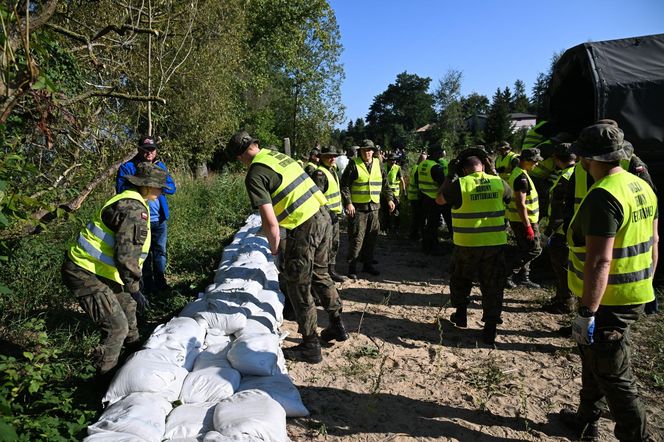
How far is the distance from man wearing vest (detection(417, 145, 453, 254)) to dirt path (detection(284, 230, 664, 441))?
2.16 meters

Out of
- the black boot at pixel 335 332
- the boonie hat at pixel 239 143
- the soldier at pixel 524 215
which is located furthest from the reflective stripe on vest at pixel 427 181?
the boonie hat at pixel 239 143

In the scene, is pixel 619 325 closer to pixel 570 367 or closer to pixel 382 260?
pixel 570 367

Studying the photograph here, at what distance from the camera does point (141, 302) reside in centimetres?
372

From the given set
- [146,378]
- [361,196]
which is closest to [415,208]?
[361,196]

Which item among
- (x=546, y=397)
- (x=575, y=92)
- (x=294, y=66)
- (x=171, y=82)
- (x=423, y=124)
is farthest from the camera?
(x=423, y=124)

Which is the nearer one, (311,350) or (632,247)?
(632,247)

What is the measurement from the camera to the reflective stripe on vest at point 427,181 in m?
6.89

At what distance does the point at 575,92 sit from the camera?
251 inches

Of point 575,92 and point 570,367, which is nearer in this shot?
point 570,367

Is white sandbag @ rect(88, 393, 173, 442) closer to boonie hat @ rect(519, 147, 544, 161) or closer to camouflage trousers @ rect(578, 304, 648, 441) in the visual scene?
camouflage trousers @ rect(578, 304, 648, 441)

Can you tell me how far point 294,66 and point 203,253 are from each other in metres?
20.3

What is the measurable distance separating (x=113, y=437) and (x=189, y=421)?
0.39 meters

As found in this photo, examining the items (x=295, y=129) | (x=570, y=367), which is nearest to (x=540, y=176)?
(x=570, y=367)

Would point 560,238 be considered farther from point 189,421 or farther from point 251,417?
point 189,421
